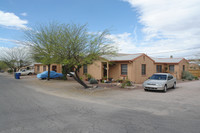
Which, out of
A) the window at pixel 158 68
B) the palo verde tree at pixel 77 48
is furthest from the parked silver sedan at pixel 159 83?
the window at pixel 158 68

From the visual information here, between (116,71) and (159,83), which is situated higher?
(116,71)

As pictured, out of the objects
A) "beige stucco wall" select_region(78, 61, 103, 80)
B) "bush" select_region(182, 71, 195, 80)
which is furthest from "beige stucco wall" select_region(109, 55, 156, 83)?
"bush" select_region(182, 71, 195, 80)

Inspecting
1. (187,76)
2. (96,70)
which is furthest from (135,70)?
(187,76)

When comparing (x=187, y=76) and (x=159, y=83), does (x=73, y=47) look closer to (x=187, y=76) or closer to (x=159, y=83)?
(x=159, y=83)

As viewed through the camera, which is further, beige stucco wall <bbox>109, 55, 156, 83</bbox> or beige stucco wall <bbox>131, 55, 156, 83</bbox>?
beige stucco wall <bbox>131, 55, 156, 83</bbox>

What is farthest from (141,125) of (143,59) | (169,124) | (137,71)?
(143,59)

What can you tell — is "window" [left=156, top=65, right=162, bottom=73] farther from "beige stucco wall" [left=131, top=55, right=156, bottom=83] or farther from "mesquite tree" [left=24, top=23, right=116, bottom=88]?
"mesquite tree" [left=24, top=23, right=116, bottom=88]

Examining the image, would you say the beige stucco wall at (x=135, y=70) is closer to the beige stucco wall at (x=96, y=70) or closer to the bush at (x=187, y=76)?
the beige stucco wall at (x=96, y=70)

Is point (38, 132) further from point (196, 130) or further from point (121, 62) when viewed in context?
point (121, 62)

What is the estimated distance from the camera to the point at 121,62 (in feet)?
64.6

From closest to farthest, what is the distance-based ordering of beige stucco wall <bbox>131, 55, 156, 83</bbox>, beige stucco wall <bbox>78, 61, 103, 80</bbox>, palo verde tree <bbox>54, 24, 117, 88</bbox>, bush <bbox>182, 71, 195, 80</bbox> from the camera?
palo verde tree <bbox>54, 24, 117, 88</bbox>, beige stucco wall <bbox>131, 55, 156, 83</bbox>, beige stucco wall <bbox>78, 61, 103, 80</bbox>, bush <bbox>182, 71, 195, 80</bbox>

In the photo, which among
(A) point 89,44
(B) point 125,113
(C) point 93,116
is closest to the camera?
(C) point 93,116

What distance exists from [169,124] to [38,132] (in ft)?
14.0

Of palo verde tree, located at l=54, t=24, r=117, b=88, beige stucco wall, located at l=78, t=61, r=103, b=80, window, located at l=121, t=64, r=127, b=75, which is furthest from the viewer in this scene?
beige stucco wall, located at l=78, t=61, r=103, b=80
